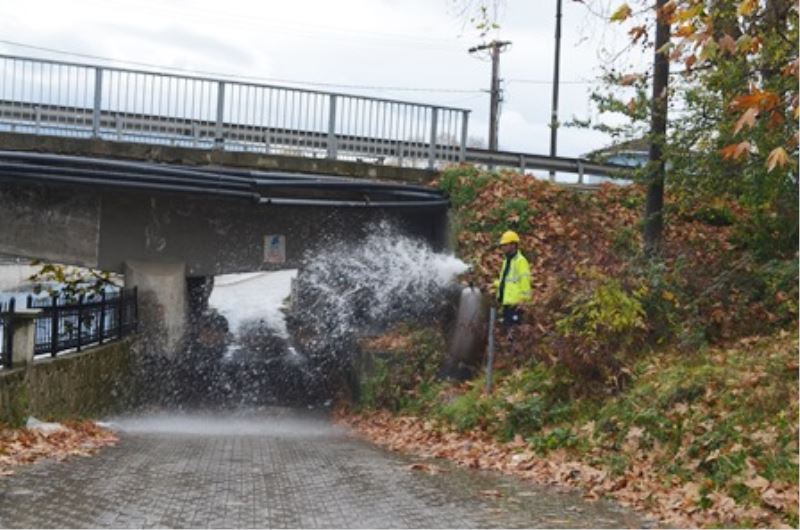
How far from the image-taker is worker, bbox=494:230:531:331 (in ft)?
48.1

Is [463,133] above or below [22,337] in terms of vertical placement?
above

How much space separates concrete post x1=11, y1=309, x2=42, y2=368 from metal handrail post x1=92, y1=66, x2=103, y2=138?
17.3ft

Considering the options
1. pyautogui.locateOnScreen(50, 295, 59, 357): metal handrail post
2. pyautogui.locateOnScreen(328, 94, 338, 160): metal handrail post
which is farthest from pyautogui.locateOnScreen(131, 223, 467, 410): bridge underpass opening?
pyautogui.locateOnScreen(50, 295, 59, 357): metal handrail post

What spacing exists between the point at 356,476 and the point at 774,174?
7111mm

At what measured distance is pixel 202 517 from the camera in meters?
7.48

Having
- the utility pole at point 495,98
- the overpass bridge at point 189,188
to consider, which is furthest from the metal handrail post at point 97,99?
the utility pole at point 495,98

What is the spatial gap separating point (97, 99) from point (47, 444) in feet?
27.0

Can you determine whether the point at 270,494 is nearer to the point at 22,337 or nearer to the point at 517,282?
the point at 22,337

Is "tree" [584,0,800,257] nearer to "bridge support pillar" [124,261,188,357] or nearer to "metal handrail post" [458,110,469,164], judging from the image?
"metal handrail post" [458,110,469,164]

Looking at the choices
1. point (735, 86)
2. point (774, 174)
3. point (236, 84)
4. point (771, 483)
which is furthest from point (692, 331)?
point (236, 84)

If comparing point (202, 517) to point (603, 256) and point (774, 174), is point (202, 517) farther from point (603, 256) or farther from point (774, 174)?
point (603, 256)

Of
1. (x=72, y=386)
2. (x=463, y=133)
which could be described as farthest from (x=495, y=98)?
(x=72, y=386)

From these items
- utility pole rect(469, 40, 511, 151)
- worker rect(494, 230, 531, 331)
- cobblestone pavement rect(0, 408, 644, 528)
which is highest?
utility pole rect(469, 40, 511, 151)

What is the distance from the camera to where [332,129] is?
19453mm
